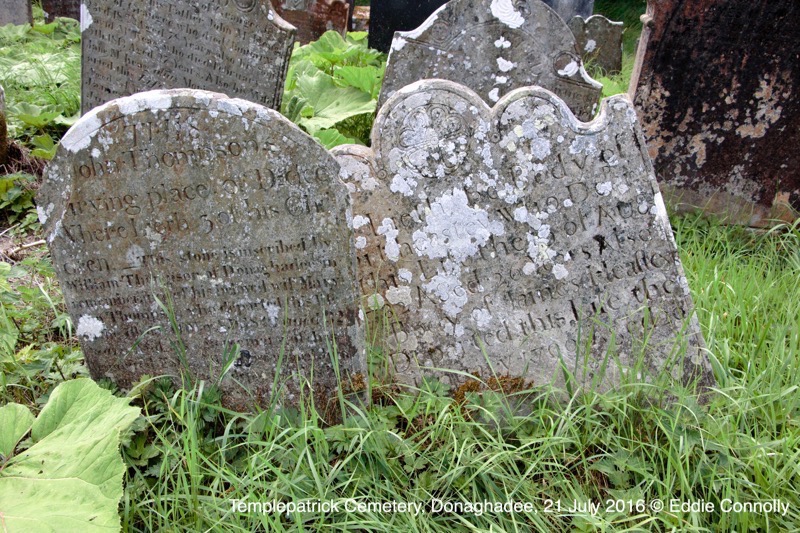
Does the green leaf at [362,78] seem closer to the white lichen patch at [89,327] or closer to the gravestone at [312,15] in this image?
the gravestone at [312,15]

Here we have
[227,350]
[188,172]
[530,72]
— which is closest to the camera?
[188,172]

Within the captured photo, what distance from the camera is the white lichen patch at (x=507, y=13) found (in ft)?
11.9

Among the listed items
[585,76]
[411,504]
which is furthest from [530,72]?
[411,504]

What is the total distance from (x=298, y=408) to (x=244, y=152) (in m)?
0.95

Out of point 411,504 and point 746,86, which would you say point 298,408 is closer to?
point 411,504

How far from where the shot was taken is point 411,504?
6.51ft

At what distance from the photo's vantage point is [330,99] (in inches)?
186

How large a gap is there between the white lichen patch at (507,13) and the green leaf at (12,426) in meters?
3.03

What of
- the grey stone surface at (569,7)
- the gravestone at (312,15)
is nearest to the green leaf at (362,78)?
the gravestone at (312,15)

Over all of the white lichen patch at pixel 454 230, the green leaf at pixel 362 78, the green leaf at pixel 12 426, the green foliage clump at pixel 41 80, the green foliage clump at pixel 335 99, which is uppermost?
the white lichen patch at pixel 454 230

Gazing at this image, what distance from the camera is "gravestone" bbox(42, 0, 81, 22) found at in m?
8.22

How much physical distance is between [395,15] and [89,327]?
5.75 m

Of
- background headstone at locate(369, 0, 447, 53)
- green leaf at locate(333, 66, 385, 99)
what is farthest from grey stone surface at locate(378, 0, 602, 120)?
background headstone at locate(369, 0, 447, 53)

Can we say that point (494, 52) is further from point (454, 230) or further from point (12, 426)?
point (12, 426)
